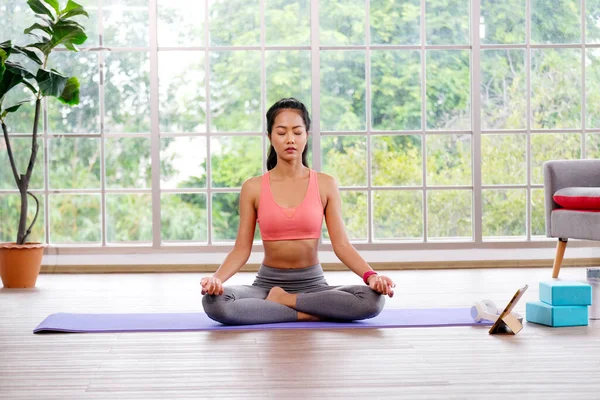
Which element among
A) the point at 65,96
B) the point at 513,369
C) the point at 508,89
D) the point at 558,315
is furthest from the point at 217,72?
the point at 513,369

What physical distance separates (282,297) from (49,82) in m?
2.22

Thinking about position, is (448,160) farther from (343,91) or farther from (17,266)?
(17,266)

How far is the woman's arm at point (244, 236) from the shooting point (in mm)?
3264

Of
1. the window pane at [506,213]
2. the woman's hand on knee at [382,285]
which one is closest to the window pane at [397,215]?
the window pane at [506,213]

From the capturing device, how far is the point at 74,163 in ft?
18.3

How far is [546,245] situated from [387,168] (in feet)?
3.78

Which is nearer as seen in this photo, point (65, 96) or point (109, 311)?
point (109, 311)

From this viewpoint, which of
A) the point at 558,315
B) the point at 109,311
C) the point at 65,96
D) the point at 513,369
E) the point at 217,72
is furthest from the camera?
the point at 217,72

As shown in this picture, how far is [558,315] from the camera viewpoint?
315 centimetres

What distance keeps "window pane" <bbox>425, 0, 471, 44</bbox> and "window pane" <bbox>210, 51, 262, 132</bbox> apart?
3.76 feet

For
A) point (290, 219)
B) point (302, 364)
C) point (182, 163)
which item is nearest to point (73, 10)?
point (182, 163)

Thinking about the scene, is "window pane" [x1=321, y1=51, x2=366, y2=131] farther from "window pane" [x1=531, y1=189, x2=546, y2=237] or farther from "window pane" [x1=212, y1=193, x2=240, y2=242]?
"window pane" [x1=531, y1=189, x2=546, y2=237]

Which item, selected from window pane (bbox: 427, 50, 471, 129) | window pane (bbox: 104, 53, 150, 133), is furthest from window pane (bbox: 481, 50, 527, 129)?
window pane (bbox: 104, 53, 150, 133)

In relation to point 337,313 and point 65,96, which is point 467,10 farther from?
point 337,313
